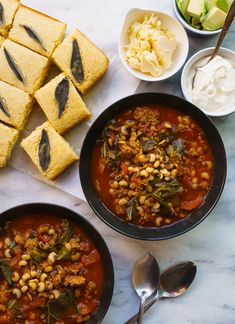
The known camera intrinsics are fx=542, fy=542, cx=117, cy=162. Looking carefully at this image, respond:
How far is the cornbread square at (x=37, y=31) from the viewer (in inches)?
151

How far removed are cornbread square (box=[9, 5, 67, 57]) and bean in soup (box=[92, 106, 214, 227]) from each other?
750mm

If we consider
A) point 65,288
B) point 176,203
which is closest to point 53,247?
point 65,288

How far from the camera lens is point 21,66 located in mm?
3834

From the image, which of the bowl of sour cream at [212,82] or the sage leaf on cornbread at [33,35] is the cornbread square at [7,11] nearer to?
the sage leaf on cornbread at [33,35]

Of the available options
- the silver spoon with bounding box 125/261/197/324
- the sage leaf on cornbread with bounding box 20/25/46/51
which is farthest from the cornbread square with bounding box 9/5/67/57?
the silver spoon with bounding box 125/261/197/324

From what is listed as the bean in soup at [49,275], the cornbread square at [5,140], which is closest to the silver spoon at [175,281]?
the bean in soup at [49,275]

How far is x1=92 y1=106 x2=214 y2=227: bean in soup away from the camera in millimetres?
3525

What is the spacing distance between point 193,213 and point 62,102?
1.18 meters

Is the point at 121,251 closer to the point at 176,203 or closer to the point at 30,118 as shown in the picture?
the point at 176,203

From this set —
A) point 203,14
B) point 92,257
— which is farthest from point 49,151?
point 203,14

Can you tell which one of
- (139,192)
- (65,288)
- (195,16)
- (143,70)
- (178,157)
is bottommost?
(65,288)

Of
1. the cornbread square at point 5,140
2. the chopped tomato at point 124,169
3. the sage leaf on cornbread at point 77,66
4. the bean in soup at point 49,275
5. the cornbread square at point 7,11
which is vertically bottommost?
the bean in soup at point 49,275

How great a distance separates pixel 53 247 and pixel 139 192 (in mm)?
670

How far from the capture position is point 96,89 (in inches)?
155
